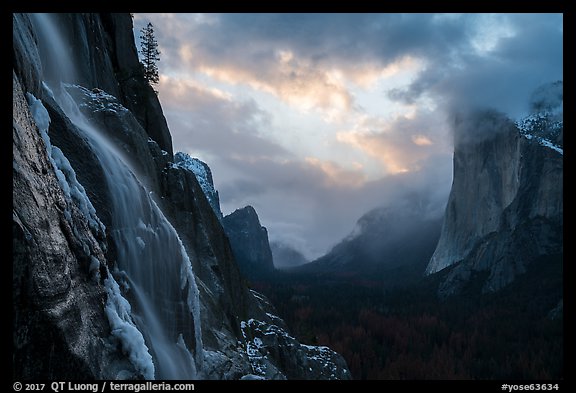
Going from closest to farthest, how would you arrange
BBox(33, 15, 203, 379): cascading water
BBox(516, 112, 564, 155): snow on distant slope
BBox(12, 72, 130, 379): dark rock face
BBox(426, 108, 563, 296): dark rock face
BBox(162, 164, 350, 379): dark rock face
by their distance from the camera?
BBox(12, 72, 130, 379): dark rock face → BBox(33, 15, 203, 379): cascading water → BBox(162, 164, 350, 379): dark rock face → BBox(426, 108, 563, 296): dark rock face → BBox(516, 112, 564, 155): snow on distant slope

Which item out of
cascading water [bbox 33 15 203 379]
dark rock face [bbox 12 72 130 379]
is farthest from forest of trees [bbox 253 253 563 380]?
dark rock face [bbox 12 72 130 379]

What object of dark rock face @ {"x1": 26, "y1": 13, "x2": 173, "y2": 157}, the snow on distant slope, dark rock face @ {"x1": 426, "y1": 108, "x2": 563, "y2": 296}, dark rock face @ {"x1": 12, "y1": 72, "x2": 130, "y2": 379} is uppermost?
the snow on distant slope

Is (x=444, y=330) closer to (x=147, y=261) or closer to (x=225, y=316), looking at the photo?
(x=225, y=316)

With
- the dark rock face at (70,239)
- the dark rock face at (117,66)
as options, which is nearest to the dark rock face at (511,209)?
the dark rock face at (117,66)

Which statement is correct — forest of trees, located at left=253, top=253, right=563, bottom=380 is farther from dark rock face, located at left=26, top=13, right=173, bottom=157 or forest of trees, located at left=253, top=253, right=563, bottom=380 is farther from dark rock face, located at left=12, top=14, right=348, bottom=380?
dark rock face, located at left=12, top=14, right=348, bottom=380

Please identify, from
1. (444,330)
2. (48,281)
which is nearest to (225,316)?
(48,281)

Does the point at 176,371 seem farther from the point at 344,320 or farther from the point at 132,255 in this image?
the point at 344,320
